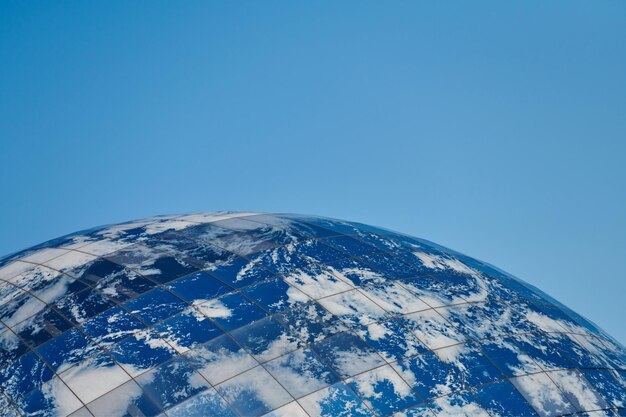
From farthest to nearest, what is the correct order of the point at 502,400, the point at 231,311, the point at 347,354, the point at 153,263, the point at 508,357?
the point at 153,263 → the point at 508,357 → the point at 231,311 → the point at 347,354 → the point at 502,400

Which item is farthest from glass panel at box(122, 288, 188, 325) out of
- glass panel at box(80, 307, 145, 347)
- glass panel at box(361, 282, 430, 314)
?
glass panel at box(361, 282, 430, 314)

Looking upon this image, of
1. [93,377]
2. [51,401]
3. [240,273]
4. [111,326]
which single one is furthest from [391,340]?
[51,401]

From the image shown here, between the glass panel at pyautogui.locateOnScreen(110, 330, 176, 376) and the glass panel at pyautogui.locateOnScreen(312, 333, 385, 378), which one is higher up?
the glass panel at pyautogui.locateOnScreen(312, 333, 385, 378)

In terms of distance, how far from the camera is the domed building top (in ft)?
36.8

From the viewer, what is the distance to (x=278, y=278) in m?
13.8

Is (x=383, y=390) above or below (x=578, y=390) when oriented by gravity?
below

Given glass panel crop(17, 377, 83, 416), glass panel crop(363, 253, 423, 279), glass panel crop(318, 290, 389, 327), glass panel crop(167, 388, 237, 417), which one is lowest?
glass panel crop(17, 377, 83, 416)

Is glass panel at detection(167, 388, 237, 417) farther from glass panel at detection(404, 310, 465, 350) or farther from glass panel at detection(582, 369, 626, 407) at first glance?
glass panel at detection(582, 369, 626, 407)

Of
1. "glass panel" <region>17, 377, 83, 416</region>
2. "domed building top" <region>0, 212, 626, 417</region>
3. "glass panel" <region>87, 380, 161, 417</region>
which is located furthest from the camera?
"domed building top" <region>0, 212, 626, 417</region>

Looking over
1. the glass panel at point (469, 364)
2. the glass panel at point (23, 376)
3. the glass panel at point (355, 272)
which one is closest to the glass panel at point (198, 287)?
the glass panel at point (355, 272)

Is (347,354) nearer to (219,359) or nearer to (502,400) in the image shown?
(219,359)

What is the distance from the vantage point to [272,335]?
1221 centimetres

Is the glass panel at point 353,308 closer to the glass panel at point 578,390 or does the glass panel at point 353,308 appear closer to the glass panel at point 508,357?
the glass panel at point 508,357

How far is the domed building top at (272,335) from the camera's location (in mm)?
11211
